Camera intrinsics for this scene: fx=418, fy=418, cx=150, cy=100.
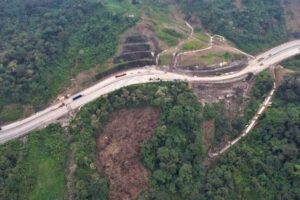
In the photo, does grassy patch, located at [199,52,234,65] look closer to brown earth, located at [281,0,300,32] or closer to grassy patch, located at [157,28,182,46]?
grassy patch, located at [157,28,182,46]

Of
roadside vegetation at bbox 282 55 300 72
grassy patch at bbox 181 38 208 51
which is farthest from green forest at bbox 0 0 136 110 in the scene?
roadside vegetation at bbox 282 55 300 72

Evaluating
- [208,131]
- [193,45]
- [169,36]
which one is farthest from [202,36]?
[208,131]

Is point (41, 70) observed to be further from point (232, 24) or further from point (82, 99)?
point (232, 24)

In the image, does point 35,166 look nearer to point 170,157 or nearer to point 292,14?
point 170,157

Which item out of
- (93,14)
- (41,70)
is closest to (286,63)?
(93,14)

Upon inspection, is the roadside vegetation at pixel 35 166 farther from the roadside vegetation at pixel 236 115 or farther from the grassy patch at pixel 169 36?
the grassy patch at pixel 169 36

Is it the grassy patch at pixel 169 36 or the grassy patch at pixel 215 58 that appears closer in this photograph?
the grassy patch at pixel 215 58

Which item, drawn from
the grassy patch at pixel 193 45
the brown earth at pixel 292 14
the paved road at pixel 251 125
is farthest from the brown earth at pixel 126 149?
the brown earth at pixel 292 14
